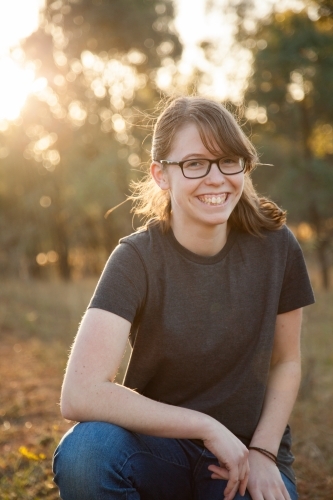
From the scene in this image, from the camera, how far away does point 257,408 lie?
230 cm

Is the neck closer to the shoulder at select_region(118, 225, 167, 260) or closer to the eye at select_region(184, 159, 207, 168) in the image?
the shoulder at select_region(118, 225, 167, 260)

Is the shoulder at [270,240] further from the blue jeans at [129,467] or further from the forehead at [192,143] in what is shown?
the blue jeans at [129,467]

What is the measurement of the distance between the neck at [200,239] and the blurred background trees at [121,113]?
7.62m

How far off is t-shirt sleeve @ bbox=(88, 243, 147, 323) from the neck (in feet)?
0.73

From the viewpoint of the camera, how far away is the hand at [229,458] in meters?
Result: 2.00

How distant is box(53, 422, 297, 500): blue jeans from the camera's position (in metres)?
1.92

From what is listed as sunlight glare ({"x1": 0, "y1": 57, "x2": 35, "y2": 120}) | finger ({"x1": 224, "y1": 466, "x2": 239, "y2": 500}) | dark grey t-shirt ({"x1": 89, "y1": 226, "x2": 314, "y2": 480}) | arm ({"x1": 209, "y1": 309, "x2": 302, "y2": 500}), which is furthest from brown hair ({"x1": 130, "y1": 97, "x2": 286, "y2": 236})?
sunlight glare ({"x1": 0, "y1": 57, "x2": 35, "y2": 120})

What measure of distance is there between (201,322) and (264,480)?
1.97 ft

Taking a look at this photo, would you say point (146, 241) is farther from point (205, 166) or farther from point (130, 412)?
point (130, 412)

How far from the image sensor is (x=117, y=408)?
6.57ft

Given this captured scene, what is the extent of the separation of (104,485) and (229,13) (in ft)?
47.3

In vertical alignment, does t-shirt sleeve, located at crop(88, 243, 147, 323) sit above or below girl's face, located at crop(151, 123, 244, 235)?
below

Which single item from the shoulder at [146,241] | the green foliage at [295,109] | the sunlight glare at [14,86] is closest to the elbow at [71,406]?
the shoulder at [146,241]

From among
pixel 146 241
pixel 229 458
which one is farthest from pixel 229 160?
pixel 229 458
